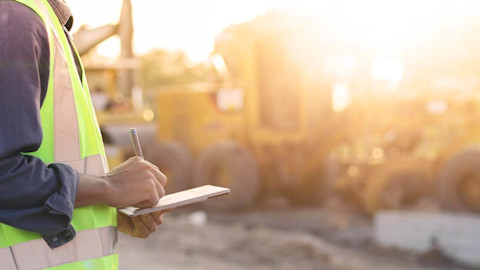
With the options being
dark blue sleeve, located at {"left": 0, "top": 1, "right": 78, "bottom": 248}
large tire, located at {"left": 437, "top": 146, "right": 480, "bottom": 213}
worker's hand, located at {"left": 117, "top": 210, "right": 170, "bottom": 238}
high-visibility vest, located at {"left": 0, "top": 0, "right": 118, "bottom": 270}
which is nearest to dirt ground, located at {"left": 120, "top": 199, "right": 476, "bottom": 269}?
large tire, located at {"left": 437, "top": 146, "right": 480, "bottom": 213}

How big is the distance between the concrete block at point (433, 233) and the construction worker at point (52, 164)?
5.38m

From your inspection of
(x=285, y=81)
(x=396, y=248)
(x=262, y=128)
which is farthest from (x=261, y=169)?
(x=396, y=248)

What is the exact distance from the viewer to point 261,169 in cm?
975

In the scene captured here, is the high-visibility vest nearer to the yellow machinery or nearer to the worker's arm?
the worker's arm

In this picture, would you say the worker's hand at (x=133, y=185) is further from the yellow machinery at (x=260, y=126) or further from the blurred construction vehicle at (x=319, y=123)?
the yellow machinery at (x=260, y=126)

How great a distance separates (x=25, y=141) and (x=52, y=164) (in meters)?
0.10

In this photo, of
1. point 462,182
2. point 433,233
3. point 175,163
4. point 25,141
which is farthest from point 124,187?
point 175,163

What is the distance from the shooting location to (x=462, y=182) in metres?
7.34

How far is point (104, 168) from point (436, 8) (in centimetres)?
677

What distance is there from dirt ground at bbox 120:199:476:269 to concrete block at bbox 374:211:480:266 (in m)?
0.13

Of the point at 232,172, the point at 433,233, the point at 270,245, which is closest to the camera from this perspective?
the point at 433,233

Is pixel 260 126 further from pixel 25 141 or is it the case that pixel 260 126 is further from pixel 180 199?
pixel 25 141

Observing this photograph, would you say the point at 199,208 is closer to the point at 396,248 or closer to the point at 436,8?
the point at 396,248

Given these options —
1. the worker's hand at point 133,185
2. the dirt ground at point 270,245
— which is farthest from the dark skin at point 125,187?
the dirt ground at point 270,245
